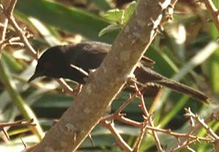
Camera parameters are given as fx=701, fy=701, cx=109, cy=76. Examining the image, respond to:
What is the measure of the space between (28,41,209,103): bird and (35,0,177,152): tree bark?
134 centimetres

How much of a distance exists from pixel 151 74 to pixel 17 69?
1.86 m

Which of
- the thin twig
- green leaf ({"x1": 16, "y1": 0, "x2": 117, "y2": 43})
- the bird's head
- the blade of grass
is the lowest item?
the blade of grass

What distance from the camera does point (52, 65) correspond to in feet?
12.3

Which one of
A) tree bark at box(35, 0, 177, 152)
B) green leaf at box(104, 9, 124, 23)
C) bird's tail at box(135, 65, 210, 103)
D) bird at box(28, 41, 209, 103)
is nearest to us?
tree bark at box(35, 0, 177, 152)

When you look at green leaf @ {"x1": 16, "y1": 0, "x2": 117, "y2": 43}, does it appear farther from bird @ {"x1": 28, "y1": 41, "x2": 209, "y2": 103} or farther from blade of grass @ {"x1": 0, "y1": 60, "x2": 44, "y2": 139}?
bird @ {"x1": 28, "y1": 41, "x2": 209, "y2": 103}

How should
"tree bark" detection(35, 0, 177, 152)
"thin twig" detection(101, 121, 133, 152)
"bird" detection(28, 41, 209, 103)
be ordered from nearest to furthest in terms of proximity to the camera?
1. "tree bark" detection(35, 0, 177, 152)
2. "thin twig" detection(101, 121, 133, 152)
3. "bird" detection(28, 41, 209, 103)

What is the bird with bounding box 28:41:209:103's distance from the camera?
11.5 ft

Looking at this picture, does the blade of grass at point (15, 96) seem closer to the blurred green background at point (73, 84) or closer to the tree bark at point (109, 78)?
the blurred green background at point (73, 84)

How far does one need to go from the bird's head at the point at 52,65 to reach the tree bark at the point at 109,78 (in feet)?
5.14

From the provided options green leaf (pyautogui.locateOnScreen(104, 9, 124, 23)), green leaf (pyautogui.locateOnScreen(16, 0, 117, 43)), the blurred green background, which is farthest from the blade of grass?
green leaf (pyautogui.locateOnScreen(104, 9, 124, 23))

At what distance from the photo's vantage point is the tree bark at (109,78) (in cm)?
185

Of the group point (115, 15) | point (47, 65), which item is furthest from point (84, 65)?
A: point (115, 15)

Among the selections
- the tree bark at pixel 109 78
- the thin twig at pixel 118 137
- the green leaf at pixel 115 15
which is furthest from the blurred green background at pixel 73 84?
the tree bark at pixel 109 78

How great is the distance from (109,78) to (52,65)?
1.85m
